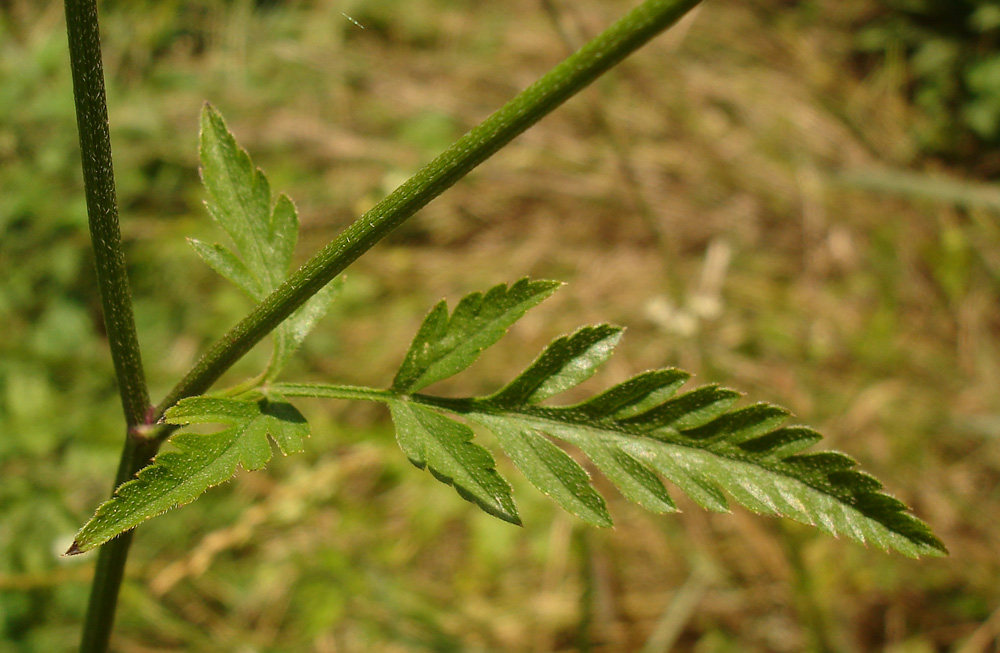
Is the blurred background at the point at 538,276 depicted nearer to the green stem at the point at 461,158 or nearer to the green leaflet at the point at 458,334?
the green leaflet at the point at 458,334

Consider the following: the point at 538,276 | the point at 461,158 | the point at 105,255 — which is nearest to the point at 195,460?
the point at 105,255

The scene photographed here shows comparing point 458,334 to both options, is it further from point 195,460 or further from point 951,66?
point 951,66

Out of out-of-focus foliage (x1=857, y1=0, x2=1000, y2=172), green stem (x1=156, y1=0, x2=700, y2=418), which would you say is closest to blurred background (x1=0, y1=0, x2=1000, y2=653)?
out-of-focus foliage (x1=857, y1=0, x2=1000, y2=172)

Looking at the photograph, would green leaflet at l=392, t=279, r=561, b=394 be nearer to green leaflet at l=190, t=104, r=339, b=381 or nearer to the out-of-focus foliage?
green leaflet at l=190, t=104, r=339, b=381

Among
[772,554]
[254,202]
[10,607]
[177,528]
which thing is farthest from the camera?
[772,554]

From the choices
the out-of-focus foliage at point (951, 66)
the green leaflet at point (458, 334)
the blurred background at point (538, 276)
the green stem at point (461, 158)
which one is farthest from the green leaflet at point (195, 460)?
the out-of-focus foliage at point (951, 66)

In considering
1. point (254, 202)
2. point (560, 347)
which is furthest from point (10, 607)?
point (560, 347)

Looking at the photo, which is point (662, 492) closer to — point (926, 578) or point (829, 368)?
point (926, 578)
